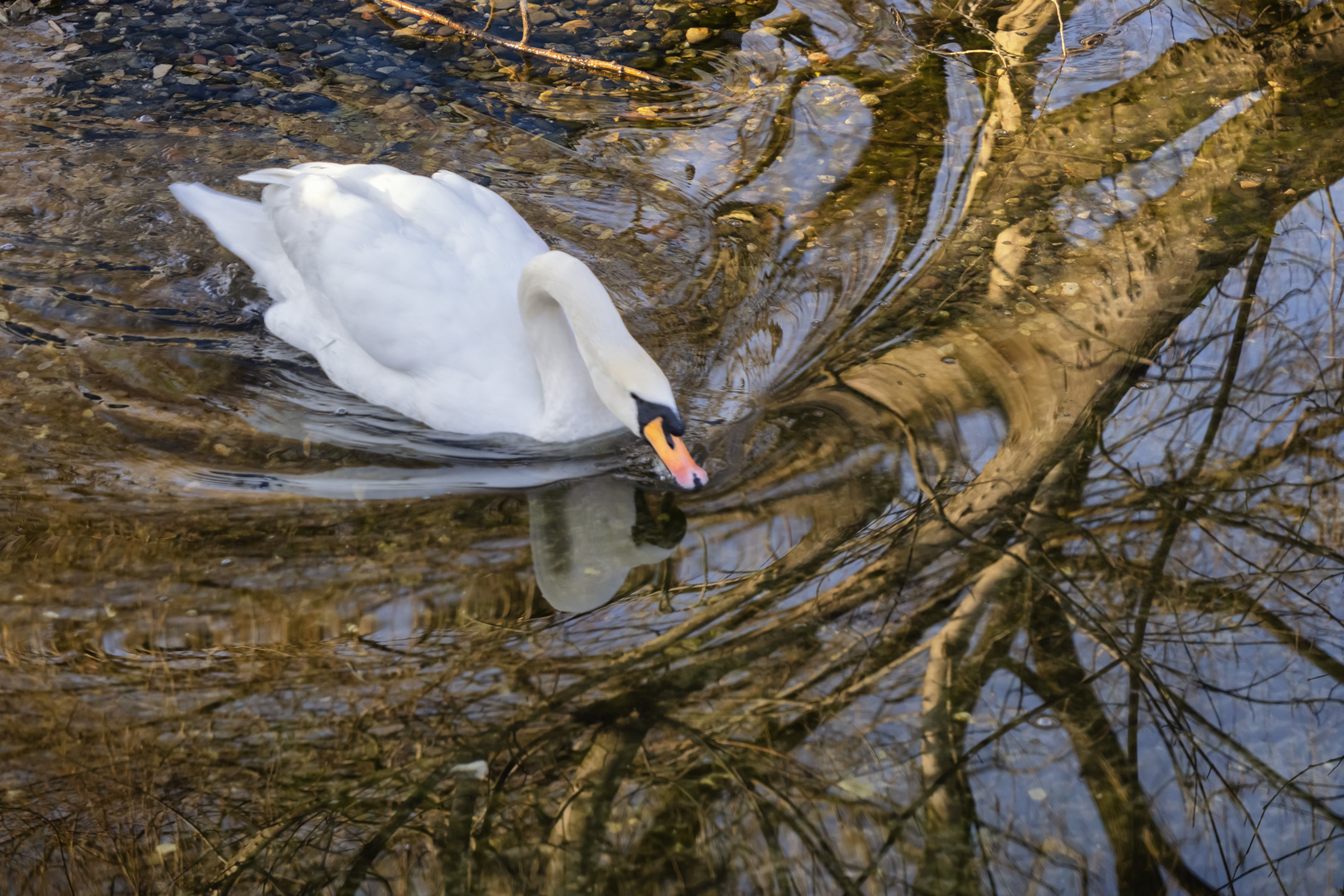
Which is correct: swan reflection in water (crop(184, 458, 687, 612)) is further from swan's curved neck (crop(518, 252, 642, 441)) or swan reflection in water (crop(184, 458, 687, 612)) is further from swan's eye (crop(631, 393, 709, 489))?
swan's eye (crop(631, 393, 709, 489))

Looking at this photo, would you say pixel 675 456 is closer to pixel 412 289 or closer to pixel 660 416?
pixel 660 416

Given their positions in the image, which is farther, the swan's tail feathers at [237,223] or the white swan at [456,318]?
the swan's tail feathers at [237,223]

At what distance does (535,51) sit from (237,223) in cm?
244

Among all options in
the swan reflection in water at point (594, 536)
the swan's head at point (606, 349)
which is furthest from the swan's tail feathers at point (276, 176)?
the swan reflection in water at point (594, 536)

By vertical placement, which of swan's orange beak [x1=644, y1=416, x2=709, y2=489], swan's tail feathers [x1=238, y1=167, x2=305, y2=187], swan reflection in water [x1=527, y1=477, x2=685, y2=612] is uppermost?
swan's orange beak [x1=644, y1=416, x2=709, y2=489]

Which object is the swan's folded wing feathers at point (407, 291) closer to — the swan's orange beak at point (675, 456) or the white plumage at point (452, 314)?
the white plumage at point (452, 314)

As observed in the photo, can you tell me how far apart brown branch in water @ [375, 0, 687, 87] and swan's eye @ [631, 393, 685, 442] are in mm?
3441

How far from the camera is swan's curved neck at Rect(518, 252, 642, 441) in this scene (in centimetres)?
407

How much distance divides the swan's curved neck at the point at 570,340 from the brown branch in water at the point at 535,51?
291cm

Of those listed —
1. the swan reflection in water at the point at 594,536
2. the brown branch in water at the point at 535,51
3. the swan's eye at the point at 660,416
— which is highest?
the brown branch in water at the point at 535,51

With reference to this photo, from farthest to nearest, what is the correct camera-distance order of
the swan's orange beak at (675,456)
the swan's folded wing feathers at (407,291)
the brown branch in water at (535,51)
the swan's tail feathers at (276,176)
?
the brown branch in water at (535,51) → the swan's tail feathers at (276,176) → the swan's folded wing feathers at (407,291) → the swan's orange beak at (675,456)

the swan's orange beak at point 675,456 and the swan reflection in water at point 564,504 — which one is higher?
the swan's orange beak at point 675,456

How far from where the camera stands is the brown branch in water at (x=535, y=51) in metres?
6.82

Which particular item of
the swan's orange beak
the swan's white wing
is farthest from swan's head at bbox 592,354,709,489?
the swan's white wing
